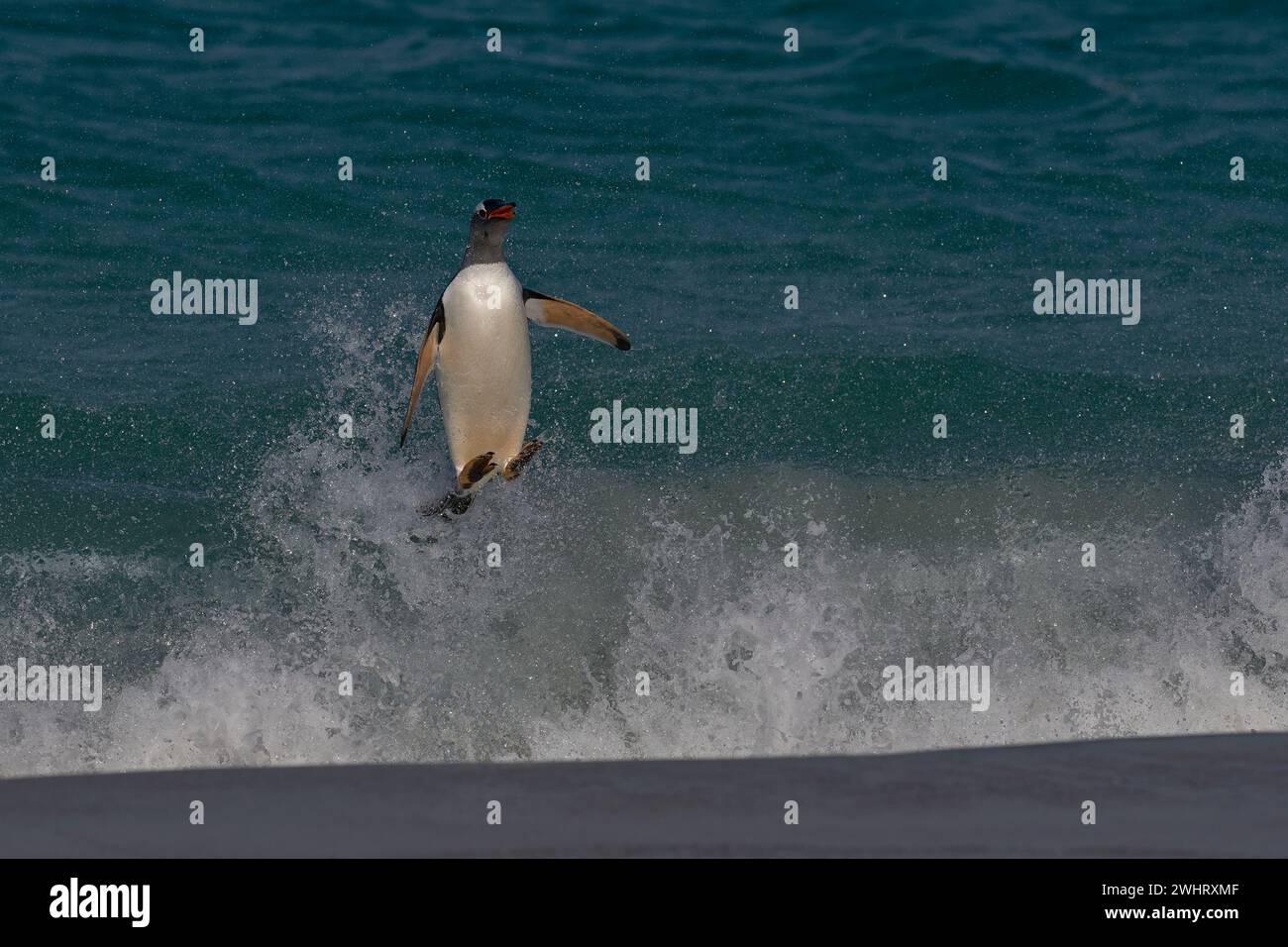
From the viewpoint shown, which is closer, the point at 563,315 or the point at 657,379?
the point at 563,315

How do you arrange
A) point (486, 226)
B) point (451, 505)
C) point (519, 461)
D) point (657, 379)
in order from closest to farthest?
point (519, 461) < point (486, 226) < point (451, 505) < point (657, 379)

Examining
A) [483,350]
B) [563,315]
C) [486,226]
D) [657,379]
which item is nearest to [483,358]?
[483,350]

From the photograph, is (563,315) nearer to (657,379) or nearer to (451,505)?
(451,505)

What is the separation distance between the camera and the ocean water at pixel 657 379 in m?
8.22

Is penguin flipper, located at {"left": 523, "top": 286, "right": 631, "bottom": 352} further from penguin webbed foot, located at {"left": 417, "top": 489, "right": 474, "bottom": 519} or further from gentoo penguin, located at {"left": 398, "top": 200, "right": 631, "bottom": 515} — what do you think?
penguin webbed foot, located at {"left": 417, "top": 489, "right": 474, "bottom": 519}

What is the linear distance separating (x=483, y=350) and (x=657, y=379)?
12.0 feet

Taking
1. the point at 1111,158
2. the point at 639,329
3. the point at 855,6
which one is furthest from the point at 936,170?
the point at 639,329

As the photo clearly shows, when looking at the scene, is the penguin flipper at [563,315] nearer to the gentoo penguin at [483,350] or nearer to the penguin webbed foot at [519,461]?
the gentoo penguin at [483,350]

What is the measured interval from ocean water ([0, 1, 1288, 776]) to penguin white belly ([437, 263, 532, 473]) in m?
1.02

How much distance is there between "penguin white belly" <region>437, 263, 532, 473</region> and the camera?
7.98 m

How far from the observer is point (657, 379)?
453 inches

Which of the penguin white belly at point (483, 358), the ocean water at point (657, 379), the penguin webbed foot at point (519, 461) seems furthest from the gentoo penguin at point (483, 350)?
the ocean water at point (657, 379)

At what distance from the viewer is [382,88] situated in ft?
47.6

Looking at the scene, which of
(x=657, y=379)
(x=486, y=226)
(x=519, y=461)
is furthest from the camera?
(x=657, y=379)
